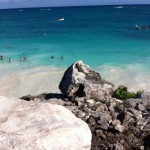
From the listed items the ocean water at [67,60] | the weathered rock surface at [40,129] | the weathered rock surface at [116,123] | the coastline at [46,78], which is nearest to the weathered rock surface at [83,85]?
the weathered rock surface at [116,123]

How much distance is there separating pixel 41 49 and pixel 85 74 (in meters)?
44.2

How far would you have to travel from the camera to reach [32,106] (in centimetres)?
1187

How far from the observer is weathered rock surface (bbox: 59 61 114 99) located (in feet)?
78.4

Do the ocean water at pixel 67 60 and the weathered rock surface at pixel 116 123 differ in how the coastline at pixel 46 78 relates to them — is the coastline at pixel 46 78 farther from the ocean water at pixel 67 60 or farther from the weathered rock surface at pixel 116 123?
the weathered rock surface at pixel 116 123

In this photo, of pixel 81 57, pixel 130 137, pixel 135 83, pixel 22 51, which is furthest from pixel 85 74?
pixel 22 51

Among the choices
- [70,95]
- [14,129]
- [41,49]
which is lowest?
[41,49]

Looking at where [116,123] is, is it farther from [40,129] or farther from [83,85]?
[40,129]

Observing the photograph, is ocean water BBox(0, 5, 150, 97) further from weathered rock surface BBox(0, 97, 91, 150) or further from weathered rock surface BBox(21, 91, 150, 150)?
weathered rock surface BBox(0, 97, 91, 150)

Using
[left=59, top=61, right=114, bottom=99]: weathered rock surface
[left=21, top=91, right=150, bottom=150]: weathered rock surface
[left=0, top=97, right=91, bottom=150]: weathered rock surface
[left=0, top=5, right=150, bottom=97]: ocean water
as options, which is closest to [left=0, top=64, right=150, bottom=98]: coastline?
[left=0, top=5, right=150, bottom=97]: ocean water

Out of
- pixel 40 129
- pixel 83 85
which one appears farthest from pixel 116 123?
pixel 40 129

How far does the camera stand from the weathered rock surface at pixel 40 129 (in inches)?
401

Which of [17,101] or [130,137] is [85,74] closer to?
[130,137]

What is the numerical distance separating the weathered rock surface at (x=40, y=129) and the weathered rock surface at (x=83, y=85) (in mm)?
12253

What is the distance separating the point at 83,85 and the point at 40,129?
1368 centimetres
